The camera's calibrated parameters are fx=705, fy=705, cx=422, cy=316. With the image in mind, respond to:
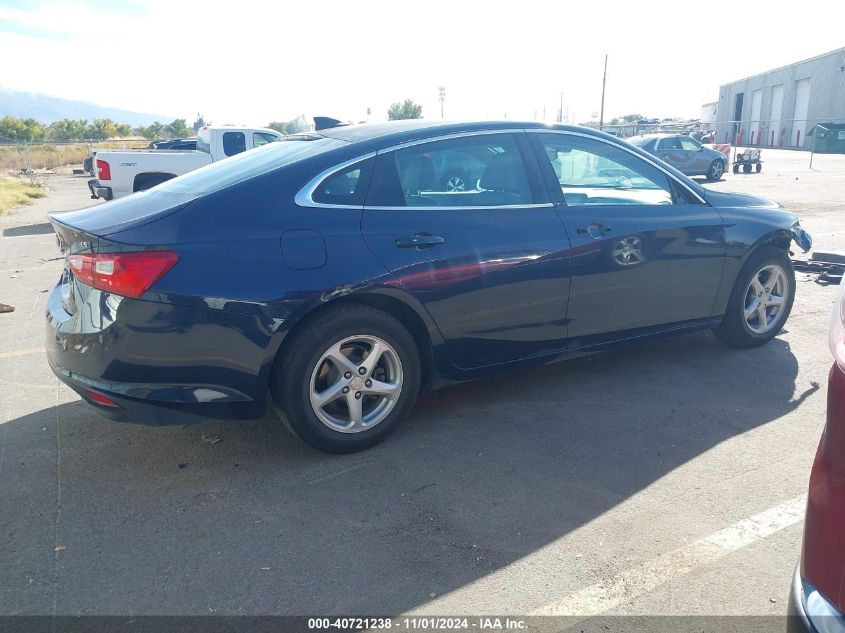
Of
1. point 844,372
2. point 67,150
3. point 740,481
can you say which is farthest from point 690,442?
point 67,150

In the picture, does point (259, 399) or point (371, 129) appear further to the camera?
A: point (371, 129)

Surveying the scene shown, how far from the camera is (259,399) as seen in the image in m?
3.48

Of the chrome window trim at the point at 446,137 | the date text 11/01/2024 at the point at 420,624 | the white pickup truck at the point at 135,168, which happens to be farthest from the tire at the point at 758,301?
the white pickup truck at the point at 135,168

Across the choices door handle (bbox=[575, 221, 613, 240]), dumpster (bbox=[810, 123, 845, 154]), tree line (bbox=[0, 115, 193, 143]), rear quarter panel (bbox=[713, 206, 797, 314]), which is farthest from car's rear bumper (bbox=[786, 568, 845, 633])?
tree line (bbox=[0, 115, 193, 143])

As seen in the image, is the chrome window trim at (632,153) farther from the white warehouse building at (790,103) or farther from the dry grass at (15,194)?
the white warehouse building at (790,103)

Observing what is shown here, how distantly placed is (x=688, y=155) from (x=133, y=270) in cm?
A: 2271

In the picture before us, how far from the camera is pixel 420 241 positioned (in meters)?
3.76

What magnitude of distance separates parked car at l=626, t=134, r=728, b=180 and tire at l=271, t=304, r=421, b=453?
20.6m

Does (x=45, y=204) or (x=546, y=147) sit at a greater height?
(x=546, y=147)

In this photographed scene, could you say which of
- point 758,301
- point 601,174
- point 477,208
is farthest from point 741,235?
point 477,208

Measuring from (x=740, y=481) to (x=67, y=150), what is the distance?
51.3 meters

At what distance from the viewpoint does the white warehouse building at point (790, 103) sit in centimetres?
4841

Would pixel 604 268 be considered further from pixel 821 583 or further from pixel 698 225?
pixel 821 583

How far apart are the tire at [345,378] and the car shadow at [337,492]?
0.16 metres
